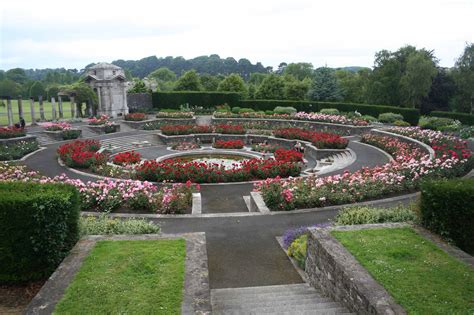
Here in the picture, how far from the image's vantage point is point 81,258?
689cm

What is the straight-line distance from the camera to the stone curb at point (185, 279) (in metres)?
5.34

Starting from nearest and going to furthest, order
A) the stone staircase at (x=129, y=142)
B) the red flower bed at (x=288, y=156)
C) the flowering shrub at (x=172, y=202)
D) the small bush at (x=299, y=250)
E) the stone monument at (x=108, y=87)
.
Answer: the small bush at (x=299, y=250) < the flowering shrub at (x=172, y=202) < the red flower bed at (x=288, y=156) < the stone staircase at (x=129, y=142) < the stone monument at (x=108, y=87)

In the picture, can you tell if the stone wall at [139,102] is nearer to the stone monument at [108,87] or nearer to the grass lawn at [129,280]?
the stone monument at [108,87]

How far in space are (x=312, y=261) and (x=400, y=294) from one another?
2.31 m

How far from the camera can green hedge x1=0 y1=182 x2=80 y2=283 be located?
6957 mm

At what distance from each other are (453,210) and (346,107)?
1333 inches

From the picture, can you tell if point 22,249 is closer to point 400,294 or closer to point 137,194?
point 137,194

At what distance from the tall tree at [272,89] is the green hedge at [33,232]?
151 ft

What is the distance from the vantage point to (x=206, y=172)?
16.7m

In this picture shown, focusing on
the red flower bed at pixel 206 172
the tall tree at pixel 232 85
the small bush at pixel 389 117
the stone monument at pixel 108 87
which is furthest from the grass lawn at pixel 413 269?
the tall tree at pixel 232 85

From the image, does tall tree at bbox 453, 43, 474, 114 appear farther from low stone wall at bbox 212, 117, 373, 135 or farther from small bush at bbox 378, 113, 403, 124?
low stone wall at bbox 212, 117, 373, 135

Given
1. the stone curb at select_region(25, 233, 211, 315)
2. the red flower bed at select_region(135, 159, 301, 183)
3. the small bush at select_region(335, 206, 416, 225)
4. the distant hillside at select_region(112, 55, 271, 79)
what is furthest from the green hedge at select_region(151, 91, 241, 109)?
the distant hillside at select_region(112, 55, 271, 79)

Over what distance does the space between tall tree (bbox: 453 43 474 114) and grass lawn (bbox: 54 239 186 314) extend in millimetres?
44473

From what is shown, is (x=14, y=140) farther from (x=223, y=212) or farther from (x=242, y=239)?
(x=242, y=239)
